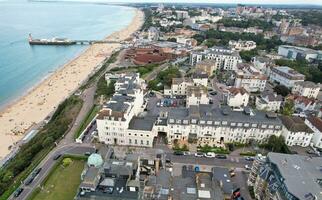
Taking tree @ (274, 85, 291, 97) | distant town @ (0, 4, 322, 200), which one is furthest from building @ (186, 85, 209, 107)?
tree @ (274, 85, 291, 97)

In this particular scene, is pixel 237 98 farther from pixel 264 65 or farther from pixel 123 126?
pixel 264 65

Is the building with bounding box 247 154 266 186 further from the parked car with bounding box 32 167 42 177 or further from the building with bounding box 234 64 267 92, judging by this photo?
the building with bounding box 234 64 267 92

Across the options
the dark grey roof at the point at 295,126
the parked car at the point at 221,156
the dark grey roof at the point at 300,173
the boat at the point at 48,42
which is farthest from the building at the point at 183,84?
the boat at the point at 48,42

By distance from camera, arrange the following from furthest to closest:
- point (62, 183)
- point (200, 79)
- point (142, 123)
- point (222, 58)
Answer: point (222, 58), point (200, 79), point (142, 123), point (62, 183)

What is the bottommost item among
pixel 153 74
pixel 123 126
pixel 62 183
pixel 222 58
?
pixel 153 74

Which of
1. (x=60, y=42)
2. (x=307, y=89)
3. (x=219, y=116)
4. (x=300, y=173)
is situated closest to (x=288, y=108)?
(x=307, y=89)

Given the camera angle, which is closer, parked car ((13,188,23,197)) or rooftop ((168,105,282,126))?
parked car ((13,188,23,197))

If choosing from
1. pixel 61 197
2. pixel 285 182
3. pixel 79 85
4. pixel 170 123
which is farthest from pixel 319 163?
pixel 79 85
